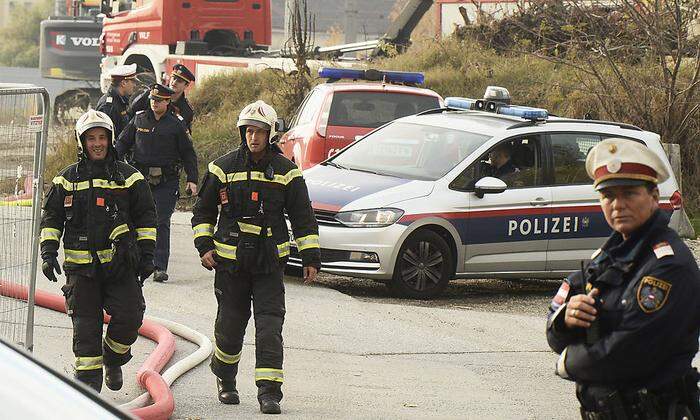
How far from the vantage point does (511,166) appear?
11.7 metres

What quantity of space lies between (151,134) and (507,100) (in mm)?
4011

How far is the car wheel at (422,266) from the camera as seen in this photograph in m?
11.3

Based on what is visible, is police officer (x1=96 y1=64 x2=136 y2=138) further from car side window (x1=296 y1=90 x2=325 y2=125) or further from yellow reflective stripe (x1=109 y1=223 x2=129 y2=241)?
yellow reflective stripe (x1=109 y1=223 x2=129 y2=241)

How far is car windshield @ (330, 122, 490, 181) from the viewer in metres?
11.7

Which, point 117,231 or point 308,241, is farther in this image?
point 308,241

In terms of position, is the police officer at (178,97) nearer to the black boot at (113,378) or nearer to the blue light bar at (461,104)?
the blue light bar at (461,104)

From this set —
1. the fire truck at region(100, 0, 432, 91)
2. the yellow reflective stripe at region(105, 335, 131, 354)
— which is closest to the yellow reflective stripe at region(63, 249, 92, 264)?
the yellow reflective stripe at region(105, 335, 131, 354)

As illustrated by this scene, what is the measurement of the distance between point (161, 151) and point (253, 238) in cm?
413

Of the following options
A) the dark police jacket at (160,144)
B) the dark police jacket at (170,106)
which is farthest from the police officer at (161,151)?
the dark police jacket at (170,106)

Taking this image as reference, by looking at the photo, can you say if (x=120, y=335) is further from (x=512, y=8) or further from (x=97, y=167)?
(x=512, y=8)

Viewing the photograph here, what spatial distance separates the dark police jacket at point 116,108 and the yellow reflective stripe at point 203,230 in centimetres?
560

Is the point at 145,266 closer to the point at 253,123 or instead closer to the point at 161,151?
the point at 253,123

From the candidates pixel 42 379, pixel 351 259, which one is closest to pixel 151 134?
pixel 351 259

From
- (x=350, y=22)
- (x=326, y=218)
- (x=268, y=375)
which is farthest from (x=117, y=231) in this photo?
(x=350, y=22)
